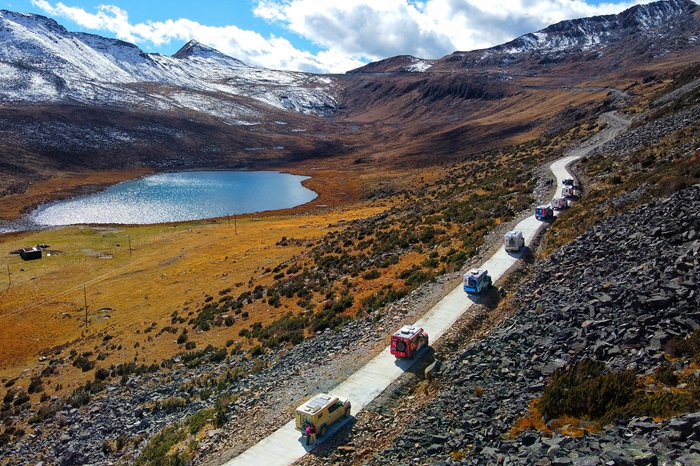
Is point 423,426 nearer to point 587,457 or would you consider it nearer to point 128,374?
point 587,457

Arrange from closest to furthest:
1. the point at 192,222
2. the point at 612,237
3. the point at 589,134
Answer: the point at 612,237 < the point at 589,134 < the point at 192,222

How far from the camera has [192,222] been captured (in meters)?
88.4

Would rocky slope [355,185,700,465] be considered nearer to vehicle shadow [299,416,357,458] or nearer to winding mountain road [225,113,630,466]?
vehicle shadow [299,416,357,458]

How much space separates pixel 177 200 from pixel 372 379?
9989cm

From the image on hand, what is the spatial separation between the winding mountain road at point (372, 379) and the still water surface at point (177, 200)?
76.4 meters

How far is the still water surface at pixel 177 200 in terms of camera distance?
9481 centimetres

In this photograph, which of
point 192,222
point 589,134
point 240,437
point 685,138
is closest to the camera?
point 240,437

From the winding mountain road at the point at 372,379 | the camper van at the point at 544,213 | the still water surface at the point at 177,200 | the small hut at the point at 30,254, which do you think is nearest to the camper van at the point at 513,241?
the winding mountain road at the point at 372,379

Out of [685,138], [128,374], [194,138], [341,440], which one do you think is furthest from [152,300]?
[194,138]

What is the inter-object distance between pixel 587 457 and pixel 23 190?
130632mm

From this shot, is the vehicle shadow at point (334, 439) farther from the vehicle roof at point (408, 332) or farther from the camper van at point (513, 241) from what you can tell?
the camper van at point (513, 241)

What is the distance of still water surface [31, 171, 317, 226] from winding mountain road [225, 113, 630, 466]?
7641 centimetres

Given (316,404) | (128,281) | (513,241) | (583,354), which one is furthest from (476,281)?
(128,281)

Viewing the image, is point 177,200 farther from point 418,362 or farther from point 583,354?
point 583,354
